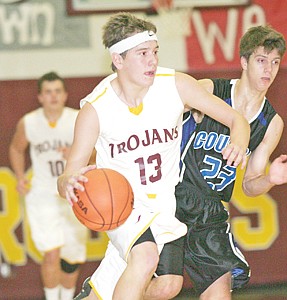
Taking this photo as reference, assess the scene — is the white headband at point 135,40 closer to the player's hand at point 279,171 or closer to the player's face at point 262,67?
the player's face at point 262,67

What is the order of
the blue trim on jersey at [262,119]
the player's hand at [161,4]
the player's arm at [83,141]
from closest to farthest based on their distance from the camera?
1. the player's arm at [83,141]
2. the blue trim on jersey at [262,119]
3. the player's hand at [161,4]

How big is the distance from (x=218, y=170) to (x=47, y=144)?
3162mm

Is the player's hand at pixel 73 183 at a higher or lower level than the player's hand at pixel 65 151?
higher

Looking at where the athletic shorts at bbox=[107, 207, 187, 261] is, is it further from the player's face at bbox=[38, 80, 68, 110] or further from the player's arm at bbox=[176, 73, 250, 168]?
the player's face at bbox=[38, 80, 68, 110]

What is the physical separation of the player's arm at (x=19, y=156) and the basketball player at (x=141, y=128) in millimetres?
3035

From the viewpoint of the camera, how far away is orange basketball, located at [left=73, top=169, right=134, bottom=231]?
566cm

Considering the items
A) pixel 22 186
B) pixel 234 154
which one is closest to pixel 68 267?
pixel 22 186

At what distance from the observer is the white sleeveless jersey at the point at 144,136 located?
237 inches

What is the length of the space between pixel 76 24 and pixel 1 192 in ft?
6.32

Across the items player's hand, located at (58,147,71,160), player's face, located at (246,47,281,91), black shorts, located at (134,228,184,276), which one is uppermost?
player's face, located at (246,47,281,91)

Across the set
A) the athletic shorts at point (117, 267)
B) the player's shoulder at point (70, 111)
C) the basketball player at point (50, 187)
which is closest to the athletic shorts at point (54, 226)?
the basketball player at point (50, 187)

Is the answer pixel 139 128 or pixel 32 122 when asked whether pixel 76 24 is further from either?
pixel 139 128

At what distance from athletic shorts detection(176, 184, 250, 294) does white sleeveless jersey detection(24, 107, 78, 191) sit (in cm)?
299

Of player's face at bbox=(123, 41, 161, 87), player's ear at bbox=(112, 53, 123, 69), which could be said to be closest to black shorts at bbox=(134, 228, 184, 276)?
Result: player's face at bbox=(123, 41, 161, 87)
